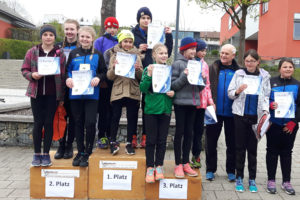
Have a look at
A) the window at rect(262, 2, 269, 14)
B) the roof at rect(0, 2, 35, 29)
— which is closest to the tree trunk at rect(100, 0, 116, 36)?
the window at rect(262, 2, 269, 14)

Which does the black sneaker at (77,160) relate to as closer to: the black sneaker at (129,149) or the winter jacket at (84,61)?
the black sneaker at (129,149)

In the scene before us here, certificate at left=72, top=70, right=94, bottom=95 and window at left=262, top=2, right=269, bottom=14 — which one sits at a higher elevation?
window at left=262, top=2, right=269, bottom=14

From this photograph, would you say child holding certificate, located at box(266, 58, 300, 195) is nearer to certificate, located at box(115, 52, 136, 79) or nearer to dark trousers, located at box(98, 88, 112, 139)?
certificate, located at box(115, 52, 136, 79)

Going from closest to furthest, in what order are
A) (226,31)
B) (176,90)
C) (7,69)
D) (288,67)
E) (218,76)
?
(176,90) → (288,67) → (218,76) → (7,69) → (226,31)

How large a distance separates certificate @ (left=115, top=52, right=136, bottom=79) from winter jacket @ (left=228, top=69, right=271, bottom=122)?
1.43m

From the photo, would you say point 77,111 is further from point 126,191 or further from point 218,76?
point 218,76

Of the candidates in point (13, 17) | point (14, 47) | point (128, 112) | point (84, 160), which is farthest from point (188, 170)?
point (13, 17)

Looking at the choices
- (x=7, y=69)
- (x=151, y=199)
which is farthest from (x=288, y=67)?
(x=7, y=69)

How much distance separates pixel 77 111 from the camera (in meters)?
3.82

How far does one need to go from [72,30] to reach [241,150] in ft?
9.87

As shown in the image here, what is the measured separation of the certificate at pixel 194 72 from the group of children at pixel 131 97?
2.3 inches

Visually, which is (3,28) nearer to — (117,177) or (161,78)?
(117,177)

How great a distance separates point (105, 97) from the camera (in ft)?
14.2

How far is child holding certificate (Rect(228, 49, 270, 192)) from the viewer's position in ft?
12.5
